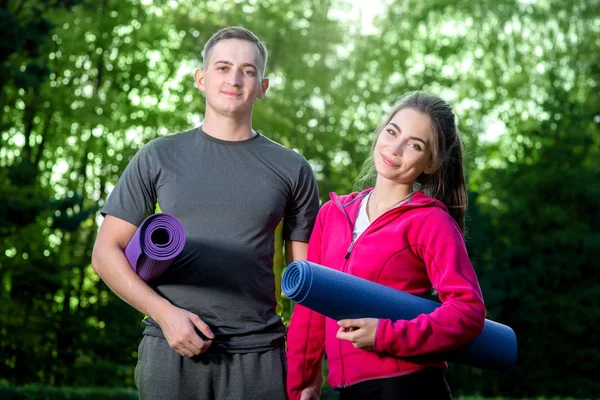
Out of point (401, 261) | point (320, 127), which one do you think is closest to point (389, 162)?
point (401, 261)

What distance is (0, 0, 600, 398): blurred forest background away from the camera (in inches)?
677

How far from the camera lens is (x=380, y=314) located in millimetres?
3096

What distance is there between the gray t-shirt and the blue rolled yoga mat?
56 cm

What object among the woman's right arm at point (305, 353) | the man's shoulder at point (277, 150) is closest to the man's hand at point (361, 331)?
the woman's right arm at point (305, 353)

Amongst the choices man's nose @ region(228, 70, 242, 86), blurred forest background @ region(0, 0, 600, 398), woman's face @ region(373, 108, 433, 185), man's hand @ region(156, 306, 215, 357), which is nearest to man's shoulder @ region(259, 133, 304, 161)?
man's nose @ region(228, 70, 242, 86)

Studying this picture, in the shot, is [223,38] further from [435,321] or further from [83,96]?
[83,96]

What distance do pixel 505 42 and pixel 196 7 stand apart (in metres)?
11.7

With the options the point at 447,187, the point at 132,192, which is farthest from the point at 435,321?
the point at 132,192

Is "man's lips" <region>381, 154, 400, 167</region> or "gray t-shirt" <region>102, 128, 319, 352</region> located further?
"gray t-shirt" <region>102, 128, 319, 352</region>

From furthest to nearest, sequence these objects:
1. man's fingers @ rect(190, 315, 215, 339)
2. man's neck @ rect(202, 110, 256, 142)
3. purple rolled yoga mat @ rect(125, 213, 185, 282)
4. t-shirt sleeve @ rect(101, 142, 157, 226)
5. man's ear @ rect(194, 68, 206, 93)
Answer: man's ear @ rect(194, 68, 206, 93) < man's neck @ rect(202, 110, 256, 142) < t-shirt sleeve @ rect(101, 142, 157, 226) < man's fingers @ rect(190, 315, 215, 339) < purple rolled yoga mat @ rect(125, 213, 185, 282)

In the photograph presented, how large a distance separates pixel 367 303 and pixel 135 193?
116cm

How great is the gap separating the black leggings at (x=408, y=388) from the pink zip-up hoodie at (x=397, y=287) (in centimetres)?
2

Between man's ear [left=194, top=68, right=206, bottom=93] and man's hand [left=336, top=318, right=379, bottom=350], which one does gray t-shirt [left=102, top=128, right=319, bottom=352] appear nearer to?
Answer: man's ear [left=194, top=68, right=206, bottom=93]

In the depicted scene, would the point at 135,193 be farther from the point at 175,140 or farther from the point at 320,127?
the point at 320,127
